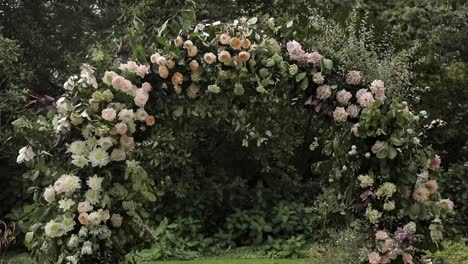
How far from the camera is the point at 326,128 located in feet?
12.7

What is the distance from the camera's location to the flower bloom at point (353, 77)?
3.48 metres

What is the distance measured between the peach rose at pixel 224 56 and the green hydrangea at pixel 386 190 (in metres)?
1.09

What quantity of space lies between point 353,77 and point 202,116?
88 centimetres

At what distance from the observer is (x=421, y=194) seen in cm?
339

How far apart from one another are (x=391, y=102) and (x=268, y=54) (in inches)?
29.1

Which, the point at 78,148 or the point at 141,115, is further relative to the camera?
the point at 141,115

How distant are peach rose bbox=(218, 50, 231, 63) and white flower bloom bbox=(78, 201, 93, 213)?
1.06 meters

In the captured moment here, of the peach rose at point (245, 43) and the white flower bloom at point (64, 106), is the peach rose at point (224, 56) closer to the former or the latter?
the peach rose at point (245, 43)

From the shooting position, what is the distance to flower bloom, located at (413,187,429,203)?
133 inches

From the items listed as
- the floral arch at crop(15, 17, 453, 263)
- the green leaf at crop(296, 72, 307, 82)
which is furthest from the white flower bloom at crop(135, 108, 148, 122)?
the green leaf at crop(296, 72, 307, 82)

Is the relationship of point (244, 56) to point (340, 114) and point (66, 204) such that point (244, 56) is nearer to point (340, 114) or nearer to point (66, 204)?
point (340, 114)

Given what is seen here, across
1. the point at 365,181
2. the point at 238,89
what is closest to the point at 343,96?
the point at 365,181

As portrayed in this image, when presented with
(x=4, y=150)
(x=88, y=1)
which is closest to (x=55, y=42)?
(x=88, y=1)

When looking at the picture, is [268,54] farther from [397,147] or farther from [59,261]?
[59,261]
